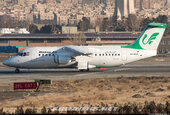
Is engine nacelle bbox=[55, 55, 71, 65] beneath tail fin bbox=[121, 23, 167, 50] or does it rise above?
beneath

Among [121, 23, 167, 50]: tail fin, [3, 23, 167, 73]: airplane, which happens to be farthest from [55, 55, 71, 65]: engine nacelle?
[121, 23, 167, 50]: tail fin

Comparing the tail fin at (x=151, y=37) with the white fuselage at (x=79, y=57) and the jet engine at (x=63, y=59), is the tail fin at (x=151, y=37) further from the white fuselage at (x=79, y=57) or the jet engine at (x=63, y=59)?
the jet engine at (x=63, y=59)

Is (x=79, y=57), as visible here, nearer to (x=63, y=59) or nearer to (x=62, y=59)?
(x=63, y=59)

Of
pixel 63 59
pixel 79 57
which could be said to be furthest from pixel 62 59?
pixel 79 57

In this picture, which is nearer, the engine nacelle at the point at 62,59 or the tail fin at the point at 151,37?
the engine nacelle at the point at 62,59

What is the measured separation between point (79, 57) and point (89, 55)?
1.34 meters

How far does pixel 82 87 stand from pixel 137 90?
561 cm

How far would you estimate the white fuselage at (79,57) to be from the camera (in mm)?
53875

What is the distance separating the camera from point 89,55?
178ft

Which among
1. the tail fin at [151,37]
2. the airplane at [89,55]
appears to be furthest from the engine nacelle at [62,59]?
the tail fin at [151,37]

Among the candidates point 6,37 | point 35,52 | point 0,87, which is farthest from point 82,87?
point 6,37

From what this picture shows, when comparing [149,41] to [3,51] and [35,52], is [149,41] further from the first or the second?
[3,51]

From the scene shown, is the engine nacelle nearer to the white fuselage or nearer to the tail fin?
the white fuselage

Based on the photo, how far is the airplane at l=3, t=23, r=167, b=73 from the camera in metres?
53.9
